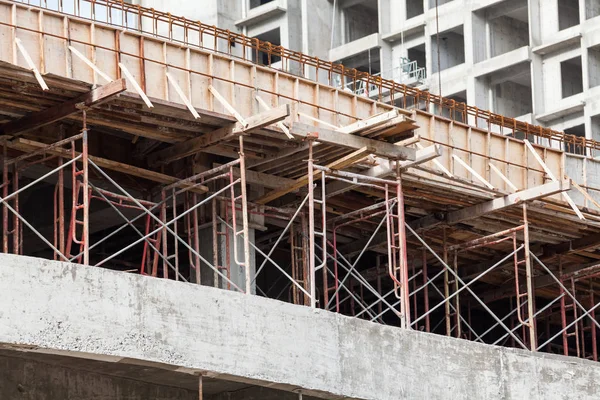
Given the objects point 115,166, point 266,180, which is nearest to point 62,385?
point 115,166

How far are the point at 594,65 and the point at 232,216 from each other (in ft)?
83.6

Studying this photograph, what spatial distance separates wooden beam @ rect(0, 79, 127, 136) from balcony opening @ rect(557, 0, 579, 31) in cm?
2923

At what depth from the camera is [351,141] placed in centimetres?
2689

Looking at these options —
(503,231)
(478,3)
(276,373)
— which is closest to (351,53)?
(478,3)

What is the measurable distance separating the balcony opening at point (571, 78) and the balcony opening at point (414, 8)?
6.12 meters

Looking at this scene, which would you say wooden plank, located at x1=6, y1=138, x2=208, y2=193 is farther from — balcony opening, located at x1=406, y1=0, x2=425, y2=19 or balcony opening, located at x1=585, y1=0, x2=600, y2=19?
balcony opening, located at x1=406, y1=0, x2=425, y2=19

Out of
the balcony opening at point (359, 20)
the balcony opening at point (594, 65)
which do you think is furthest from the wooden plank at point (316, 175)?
the balcony opening at point (359, 20)

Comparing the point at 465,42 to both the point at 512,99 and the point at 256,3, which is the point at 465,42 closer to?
the point at 512,99

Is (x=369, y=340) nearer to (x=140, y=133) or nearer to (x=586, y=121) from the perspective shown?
(x=140, y=133)

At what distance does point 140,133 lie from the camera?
26.7m

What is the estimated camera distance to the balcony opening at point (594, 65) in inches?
1969

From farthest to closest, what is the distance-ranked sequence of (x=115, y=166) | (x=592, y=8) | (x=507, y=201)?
(x=592, y=8) → (x=507, y=201) → (x=115, y=166)

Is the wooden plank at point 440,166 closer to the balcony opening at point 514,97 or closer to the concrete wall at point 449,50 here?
the balcony opening at point 514,97

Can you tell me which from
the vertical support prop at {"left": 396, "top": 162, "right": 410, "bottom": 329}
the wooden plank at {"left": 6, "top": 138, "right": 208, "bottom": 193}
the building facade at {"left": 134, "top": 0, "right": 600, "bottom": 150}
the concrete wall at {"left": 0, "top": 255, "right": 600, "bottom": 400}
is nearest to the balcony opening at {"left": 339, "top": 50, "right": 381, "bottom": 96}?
the building facade at {"left": 134, "top": 0, "right": 600, "bottom": 150}
